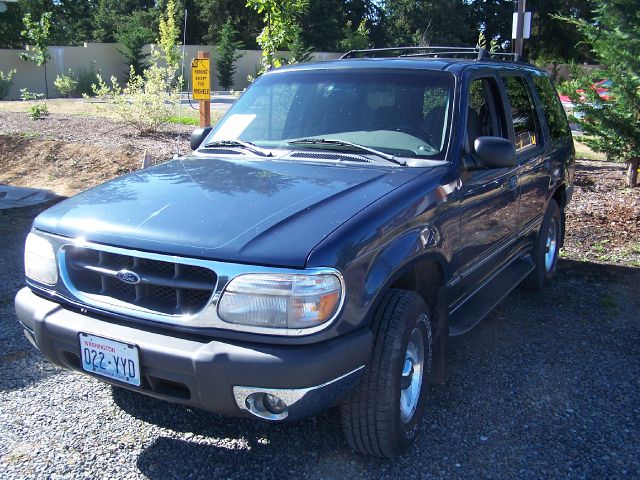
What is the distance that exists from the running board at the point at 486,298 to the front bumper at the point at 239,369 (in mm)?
1198

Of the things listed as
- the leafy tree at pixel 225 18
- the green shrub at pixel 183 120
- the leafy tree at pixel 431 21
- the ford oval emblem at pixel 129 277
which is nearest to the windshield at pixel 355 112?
the ford oval emblem at pixel 129 277

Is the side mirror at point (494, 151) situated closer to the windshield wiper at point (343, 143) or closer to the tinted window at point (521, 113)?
the windshield wiper at point (343, 143)

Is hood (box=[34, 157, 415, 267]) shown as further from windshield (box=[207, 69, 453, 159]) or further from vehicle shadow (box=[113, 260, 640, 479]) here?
vehicle shadow (box=[113, 260, 640, 479])

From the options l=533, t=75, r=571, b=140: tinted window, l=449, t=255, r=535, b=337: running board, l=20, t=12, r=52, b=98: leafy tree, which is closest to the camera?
l=449, t=255, r=535, b=337: running board

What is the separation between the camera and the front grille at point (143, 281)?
2615 mm

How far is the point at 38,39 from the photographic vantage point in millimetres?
30047

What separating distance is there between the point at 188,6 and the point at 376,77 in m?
44.4

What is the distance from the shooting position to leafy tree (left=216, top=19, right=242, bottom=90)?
37688 mm

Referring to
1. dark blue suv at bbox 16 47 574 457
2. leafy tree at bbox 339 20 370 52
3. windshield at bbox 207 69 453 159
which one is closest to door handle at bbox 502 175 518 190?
dark blue suv at bbox 16 47 574 457

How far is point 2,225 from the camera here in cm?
719

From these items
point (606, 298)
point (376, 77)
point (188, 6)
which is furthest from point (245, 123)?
point (188, 6)

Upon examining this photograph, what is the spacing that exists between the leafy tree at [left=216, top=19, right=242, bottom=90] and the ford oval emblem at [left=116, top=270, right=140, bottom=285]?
121 feet

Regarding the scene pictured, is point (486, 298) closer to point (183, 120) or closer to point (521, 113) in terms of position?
point (521, 113)

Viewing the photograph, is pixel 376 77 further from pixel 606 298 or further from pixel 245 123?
pixel 606 298
